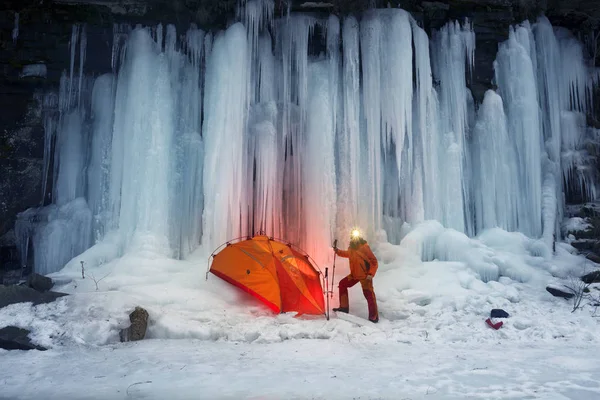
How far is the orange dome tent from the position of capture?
7727 millimetres

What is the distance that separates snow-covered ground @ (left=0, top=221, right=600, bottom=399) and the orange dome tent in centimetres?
28

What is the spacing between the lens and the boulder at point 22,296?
21.4ft

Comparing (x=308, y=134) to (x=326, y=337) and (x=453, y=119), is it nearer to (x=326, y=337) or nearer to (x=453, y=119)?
(x=453, y=119)

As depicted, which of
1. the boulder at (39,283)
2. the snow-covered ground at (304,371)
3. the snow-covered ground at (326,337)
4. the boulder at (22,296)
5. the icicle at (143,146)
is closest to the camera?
the snow-covered ground at (304,371)

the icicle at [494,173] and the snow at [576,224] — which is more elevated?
the icicle at [494,173]

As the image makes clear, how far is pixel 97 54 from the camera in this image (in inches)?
472

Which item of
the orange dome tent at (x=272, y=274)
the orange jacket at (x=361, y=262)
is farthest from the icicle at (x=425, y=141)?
the orange dome tent at (x=272, y=274)

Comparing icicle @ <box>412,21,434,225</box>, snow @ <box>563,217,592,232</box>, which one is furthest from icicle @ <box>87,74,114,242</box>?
snow @ <box>563,217,592,232</box>

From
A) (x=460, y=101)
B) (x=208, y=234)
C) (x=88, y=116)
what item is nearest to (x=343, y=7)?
(x=460, y=101)

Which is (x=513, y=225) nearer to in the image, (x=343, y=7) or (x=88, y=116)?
(x=343, y=7)

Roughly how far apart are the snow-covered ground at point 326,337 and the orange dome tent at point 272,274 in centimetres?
28

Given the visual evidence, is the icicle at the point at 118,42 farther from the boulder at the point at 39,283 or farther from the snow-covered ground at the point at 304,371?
the snow-covered ground at the point at 304,371

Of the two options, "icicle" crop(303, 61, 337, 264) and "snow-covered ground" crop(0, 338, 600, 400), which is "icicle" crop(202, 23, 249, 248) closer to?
"icicle" crop(303, 61, 337, 264)

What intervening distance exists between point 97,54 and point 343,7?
6.72 meters
